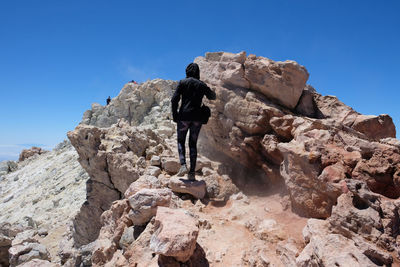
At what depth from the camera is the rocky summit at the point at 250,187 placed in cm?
328

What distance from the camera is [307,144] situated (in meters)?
4.55

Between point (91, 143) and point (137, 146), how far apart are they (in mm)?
1839

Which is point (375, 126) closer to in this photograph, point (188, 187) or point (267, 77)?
point (267, 77)

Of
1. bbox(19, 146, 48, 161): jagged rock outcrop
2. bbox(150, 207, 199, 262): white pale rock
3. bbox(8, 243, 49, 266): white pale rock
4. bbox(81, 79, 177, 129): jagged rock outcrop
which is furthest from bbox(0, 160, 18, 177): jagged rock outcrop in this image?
bbox(150, 207, 199, 262): white pale rock

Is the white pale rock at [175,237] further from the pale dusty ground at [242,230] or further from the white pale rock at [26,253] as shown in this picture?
the white pale rock at [26,253]

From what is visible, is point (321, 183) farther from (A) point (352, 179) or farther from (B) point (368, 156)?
(B) point (368, 156)

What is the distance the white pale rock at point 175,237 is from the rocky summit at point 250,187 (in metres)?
0.01

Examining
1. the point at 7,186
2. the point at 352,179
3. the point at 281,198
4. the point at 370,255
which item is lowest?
the point at 7,186

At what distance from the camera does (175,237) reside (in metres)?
3.19

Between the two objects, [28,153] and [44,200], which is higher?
[28,153]

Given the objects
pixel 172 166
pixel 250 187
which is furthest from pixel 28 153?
pixel 250 187

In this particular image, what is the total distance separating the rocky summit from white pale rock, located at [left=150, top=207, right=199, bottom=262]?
0.6 inches

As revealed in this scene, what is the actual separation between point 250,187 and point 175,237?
3850 millimetres

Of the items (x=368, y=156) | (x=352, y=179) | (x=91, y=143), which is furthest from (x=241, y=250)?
(x=91, y=143)
